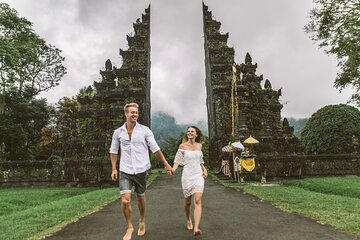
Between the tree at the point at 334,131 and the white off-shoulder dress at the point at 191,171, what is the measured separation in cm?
2575

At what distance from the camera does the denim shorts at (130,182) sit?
6.06 meters

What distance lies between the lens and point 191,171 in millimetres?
6652

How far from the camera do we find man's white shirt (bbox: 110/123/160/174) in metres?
6.16

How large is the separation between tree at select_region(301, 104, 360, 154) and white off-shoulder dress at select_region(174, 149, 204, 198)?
1014 inches

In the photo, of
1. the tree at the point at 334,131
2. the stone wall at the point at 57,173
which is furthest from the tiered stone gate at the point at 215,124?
the tree at the point at 334,131

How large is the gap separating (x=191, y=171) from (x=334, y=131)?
90.0 feet

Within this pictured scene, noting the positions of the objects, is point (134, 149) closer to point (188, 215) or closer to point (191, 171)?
point (191, 171)

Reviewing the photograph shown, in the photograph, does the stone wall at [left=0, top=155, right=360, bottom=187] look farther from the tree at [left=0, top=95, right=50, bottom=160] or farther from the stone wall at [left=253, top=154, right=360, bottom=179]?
the tree at [left=0, top=95, right=50, bottom=160]

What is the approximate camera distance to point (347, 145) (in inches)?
1153

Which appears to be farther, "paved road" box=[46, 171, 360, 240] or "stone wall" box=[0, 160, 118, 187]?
"stone wall" box=[0, 160, 118, 187]

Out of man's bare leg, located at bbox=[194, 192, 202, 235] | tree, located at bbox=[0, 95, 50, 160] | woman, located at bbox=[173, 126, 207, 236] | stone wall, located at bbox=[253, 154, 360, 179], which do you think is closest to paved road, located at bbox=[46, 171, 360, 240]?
man's bare leg, located at bbox=[194, 192, 202, 235]

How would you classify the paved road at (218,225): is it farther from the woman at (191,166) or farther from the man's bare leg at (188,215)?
the woman at (191,166)

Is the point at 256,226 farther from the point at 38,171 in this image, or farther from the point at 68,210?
the point at 38,171

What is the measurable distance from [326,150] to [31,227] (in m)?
28.0
